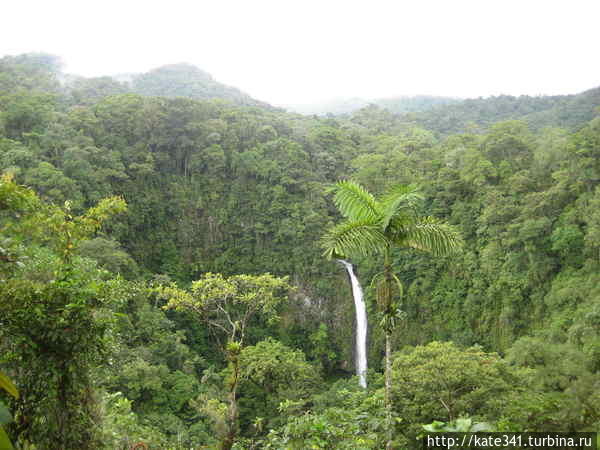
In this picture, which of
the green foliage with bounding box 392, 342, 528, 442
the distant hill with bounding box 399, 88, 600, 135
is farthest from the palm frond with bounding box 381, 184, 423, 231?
the distant hill with bounding box 399, 88, 600, 135

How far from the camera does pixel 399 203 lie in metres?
4.32

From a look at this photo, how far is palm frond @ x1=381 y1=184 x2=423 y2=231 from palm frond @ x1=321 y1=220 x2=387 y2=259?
0.16 metres

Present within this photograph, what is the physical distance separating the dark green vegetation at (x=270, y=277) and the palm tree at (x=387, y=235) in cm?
32

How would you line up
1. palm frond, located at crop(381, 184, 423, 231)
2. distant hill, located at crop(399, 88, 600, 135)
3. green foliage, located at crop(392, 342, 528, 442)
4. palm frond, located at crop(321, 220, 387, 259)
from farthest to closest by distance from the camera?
distant hill, located at crop(399, 88, 600, 135) → green foliage, located at crop(392, 342, 528, 442) → palm frond, located at crop(321, 220, 387, 259) → palm frond, located at crop(381, 184, 423, 231)

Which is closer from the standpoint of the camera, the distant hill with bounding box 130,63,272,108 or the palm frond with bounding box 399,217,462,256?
the palm frond with bounding box 399,217,462,256

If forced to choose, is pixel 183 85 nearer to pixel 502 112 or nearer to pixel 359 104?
pixel 502 112

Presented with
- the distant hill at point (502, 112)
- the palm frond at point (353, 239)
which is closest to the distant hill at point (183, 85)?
the distant hill at point (502, 112)

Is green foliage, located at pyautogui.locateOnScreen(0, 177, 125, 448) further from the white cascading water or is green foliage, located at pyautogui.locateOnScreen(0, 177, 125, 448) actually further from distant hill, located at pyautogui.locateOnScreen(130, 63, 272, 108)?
distant hill, located at pyautogui.locateOnScreen(130, 63, 272, 108)

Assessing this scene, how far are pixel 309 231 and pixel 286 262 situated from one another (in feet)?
8.06

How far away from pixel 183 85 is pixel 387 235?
200ft

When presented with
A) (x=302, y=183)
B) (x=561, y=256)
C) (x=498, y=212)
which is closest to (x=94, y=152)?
(x=302, y=183)

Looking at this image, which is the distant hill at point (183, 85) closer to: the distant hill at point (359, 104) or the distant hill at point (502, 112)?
the distant hill at point (502, 112)

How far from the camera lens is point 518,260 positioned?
14.7 metres

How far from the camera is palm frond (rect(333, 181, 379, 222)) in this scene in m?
4.68
